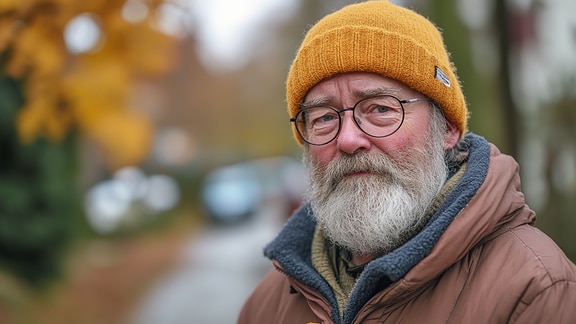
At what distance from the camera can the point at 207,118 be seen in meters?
35.4

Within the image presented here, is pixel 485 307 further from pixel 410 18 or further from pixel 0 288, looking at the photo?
pixel 0 288

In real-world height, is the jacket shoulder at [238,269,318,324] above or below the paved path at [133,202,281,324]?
below

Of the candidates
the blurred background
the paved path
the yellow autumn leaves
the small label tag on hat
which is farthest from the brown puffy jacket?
the paved path

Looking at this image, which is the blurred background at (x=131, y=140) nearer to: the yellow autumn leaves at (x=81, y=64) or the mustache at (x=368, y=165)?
the yellow autumn leaves at (x=81, y=64)

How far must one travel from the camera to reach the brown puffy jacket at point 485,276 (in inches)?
82.0

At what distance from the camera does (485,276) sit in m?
2.19

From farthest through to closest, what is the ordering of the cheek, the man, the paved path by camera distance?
the paved path
the cheek
the man

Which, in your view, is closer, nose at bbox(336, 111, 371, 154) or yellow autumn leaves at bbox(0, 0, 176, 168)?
nose at bbox(336, 111, 371, 154)

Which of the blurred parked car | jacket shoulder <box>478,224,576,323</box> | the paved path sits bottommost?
jacket shoulder <box>478,224,576,323</box>

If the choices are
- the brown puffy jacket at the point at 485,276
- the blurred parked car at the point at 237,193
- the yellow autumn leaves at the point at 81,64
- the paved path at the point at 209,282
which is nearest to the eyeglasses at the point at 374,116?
the brown puffy jacket at the point at 485,276

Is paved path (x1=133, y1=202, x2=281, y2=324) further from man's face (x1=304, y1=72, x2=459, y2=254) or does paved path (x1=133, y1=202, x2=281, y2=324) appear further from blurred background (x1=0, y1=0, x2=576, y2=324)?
man's face (x1=304, y1=72, x2=459, y2=254)

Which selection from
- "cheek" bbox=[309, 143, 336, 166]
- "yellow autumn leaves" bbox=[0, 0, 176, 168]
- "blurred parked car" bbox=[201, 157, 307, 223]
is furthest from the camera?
"blurred parked car" bbox=[201, 157, 307, 223]

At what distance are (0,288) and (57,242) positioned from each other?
1.77 meters

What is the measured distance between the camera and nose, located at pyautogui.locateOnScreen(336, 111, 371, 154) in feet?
8.23
